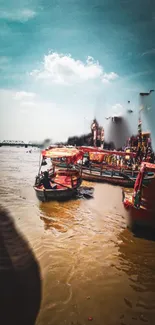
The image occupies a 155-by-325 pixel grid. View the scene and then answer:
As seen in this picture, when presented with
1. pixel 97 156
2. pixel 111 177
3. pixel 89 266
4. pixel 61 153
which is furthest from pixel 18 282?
pixel 97 156

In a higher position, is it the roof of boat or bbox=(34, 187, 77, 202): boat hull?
the roof of boat

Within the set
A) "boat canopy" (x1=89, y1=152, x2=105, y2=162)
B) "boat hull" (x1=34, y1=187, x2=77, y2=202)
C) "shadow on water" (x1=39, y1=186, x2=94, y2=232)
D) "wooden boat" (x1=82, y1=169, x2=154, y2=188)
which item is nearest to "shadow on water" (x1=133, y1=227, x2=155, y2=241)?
"shadow on water" (x1=39, y1=186, x2=94, y2=232)

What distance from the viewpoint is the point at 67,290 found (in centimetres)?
477

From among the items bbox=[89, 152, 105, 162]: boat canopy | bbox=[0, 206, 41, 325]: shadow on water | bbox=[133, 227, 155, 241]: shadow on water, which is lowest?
bbox=[133, 227, 155, 241]: shadow on water

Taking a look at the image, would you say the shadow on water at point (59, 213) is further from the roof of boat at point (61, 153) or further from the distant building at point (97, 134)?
the distant building at point (97, 134)

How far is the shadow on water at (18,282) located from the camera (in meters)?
3.95

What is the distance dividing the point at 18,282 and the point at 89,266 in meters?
2.20

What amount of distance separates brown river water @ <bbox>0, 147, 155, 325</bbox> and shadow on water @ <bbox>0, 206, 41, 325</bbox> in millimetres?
210

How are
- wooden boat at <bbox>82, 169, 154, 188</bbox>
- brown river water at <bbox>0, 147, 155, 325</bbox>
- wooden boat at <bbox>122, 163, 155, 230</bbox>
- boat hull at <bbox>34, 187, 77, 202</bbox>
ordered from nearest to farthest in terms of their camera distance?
1. brown river water at <bbox>0, 147, 155, 325</bbox>
2. wooden boat at <bbox>122, 163, 155, 230</bbox>
3. boat hull at <bbox>34, 187, 77, 202</bbox>
4. wooden boat at <bbox>82, 169, 154, 188</bbox>

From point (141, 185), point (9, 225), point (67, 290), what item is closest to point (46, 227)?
point (9, 225)

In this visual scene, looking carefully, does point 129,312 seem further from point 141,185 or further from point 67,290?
point 141,185

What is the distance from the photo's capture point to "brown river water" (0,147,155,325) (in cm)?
418

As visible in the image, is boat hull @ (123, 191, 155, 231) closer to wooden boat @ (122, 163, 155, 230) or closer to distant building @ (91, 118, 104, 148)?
wooden boat @ (122, 163, 155, 230)

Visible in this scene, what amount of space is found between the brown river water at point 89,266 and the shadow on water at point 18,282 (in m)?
0.21
